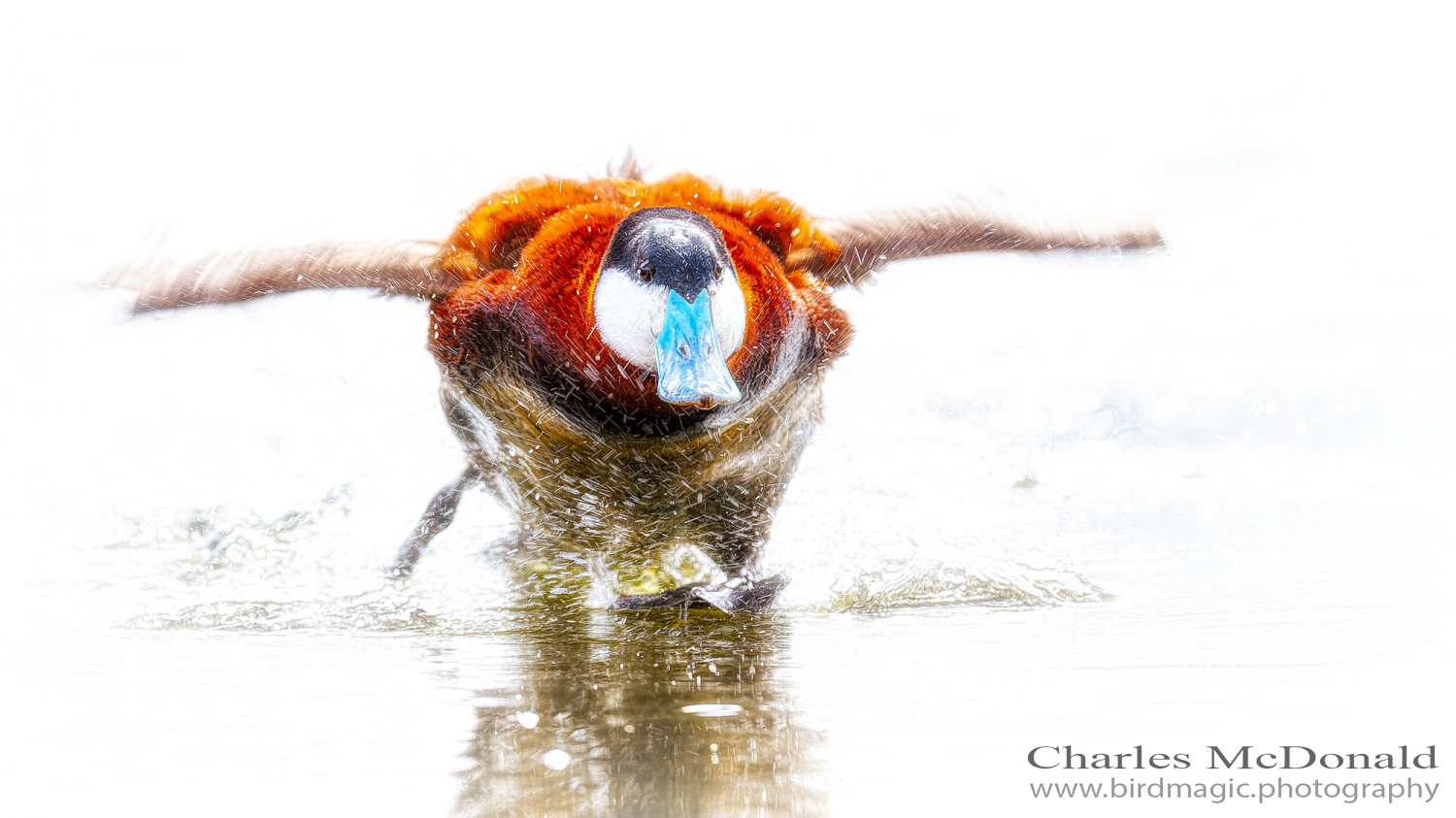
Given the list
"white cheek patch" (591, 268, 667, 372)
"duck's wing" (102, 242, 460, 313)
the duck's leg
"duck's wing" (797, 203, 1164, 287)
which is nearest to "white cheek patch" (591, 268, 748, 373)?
"white cheek patch" (591, 268, 667, 372)

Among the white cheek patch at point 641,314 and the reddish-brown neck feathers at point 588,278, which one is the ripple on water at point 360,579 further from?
the white cheek patch at point 641,314

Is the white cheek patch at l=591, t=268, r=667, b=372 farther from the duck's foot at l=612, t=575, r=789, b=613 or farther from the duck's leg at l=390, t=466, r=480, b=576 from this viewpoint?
the duck's leg at l=390, t=466, r=480, b=576

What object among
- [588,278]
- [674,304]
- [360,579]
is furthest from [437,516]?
[674,304]

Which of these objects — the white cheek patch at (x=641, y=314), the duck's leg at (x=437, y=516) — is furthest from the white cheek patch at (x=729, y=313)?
the duck's leg at (x=437, y=516)

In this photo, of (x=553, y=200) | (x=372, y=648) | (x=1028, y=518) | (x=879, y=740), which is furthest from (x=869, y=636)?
(x=1028, y=518)

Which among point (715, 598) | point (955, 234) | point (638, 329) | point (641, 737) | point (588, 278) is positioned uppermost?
point (955, 234)

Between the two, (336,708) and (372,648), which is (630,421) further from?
(336,708)

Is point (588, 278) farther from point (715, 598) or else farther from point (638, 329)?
point (715, 598)
